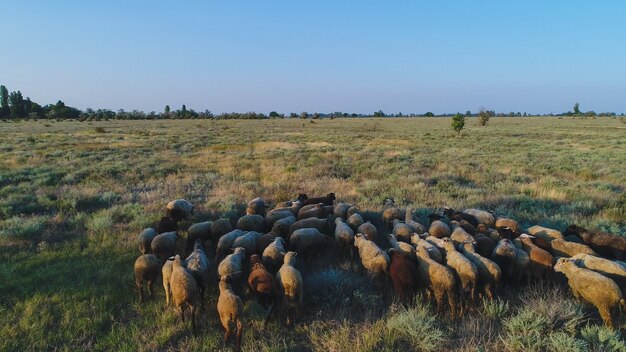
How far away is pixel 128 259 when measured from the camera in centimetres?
704

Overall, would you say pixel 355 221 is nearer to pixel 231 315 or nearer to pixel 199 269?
pixel 199 269

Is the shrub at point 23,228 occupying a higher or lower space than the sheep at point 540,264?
lower

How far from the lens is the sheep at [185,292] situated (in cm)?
480

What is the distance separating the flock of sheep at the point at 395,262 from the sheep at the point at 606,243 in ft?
0.05

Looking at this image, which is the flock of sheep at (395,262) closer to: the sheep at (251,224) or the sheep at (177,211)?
the sheep at (251,224)

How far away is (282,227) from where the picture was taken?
306 inches

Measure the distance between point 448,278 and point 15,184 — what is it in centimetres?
1665

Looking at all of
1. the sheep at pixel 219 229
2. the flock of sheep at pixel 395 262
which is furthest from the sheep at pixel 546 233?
the sheep at pixel 219 229

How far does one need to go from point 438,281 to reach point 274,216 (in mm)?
4341

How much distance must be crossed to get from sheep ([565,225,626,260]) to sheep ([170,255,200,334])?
7.10 m

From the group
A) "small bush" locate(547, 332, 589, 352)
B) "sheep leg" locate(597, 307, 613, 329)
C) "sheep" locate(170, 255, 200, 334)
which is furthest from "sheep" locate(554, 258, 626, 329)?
"sheep" locate(170, 255, 200, 334)

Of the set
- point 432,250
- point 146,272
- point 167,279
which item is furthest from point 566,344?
point 146,272

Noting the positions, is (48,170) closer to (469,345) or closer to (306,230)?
(306,230)

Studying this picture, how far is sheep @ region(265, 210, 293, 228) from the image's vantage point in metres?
8.39
